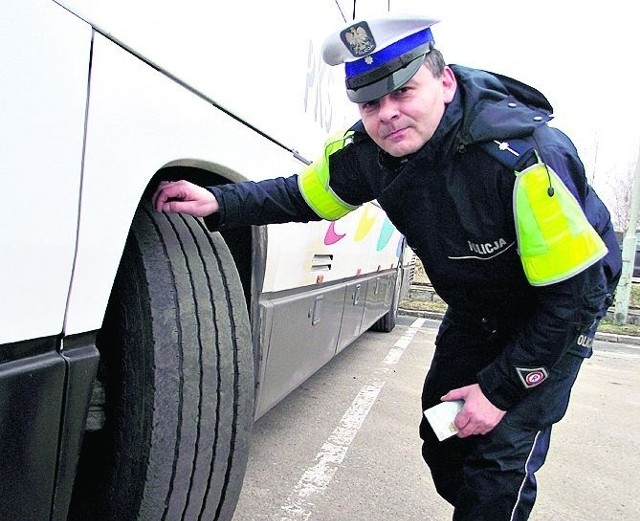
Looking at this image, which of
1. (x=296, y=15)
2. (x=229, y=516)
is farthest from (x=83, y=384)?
(x=296, y=15)

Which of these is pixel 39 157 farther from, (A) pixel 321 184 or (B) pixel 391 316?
(B) pixel 391 316

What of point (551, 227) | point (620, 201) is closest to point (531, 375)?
point (551, 227)

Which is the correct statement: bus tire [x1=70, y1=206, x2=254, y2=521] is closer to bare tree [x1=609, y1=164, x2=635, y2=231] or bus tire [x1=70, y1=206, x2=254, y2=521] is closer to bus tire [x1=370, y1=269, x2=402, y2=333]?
bus tire [x1=370, y1=269, x2=402, y2=333]

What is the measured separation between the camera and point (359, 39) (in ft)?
5.31

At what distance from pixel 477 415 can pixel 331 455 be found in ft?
5.74

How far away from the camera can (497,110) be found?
169cm

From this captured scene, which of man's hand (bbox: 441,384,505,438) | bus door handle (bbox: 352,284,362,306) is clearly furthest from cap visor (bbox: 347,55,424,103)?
bus door handle (bbox: 352,284,362,306)

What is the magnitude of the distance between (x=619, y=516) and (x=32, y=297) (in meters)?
2.79

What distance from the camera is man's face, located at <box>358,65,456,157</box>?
166 cm

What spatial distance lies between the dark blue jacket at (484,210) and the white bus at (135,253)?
248mm

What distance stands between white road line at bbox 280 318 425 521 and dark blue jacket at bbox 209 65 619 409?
49.4 inches

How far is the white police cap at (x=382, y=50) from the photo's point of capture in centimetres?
160

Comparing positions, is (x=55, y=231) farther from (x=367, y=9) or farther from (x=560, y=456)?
(x=560, y=456)

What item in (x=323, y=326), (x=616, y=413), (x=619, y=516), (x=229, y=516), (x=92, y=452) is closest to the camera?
(x=92, y=452)
